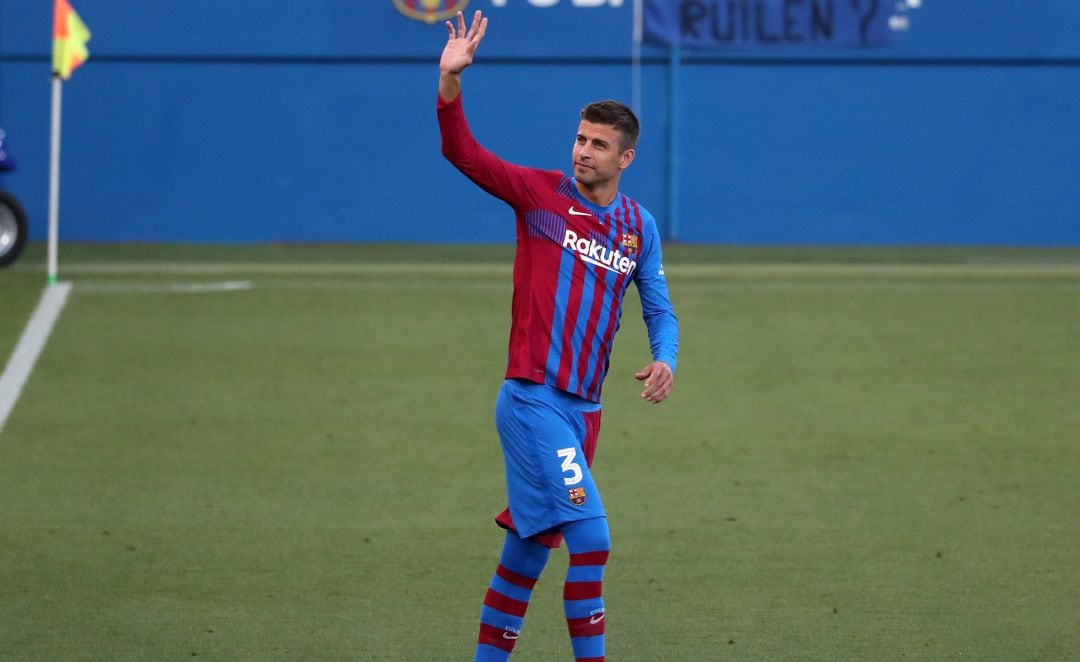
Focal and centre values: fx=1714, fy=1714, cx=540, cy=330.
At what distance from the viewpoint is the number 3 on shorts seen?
5.46 metres

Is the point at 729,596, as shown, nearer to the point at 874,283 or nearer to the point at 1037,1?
the point at 874,283

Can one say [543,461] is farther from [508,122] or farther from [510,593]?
[508,122]

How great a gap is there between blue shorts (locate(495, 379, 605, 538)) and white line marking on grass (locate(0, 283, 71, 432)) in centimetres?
610

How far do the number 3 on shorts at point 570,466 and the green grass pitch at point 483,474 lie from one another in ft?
3.63

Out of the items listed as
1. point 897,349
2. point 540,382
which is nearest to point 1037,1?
point 897,349

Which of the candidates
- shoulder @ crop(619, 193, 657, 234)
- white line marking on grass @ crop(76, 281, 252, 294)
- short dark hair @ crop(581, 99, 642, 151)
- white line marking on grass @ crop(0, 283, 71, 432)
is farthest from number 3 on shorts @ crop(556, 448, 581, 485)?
white line marking on grass @ crop(76, 281, 252, 294)

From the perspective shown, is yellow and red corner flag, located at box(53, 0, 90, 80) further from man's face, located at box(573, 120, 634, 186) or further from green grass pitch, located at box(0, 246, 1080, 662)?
man's face, located at box(573, 120, 634, 186)

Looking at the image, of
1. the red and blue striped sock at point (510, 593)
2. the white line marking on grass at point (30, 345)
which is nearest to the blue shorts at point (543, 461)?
the red and blue striped sock at point (510, 593)

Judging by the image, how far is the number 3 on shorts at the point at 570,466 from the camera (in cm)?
546

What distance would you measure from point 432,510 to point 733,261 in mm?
11589

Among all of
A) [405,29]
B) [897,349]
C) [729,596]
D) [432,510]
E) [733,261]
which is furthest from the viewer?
[405,29]

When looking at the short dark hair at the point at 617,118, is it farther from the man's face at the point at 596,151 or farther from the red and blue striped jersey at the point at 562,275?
the red and blue striped jersey at the point at 562,275

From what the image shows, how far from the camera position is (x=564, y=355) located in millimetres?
5582

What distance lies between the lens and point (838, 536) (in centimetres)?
830
